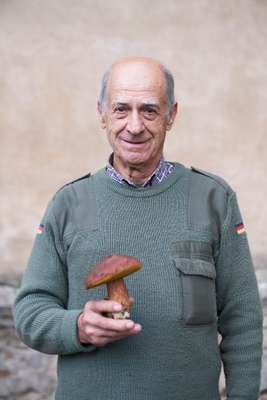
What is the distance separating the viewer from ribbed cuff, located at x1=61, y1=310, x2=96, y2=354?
2.31 meters

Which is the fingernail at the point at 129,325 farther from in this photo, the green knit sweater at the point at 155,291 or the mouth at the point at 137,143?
the mouth at the point at 137,143

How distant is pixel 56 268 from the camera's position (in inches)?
97.0

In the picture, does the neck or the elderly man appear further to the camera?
the neck

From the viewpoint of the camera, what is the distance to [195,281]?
7.88 feet

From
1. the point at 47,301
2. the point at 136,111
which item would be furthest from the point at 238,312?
the point at 136,111

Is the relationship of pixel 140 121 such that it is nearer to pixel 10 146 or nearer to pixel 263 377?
pixel 10 146

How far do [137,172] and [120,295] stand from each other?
51 cm

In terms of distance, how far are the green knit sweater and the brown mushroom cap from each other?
0.60ft

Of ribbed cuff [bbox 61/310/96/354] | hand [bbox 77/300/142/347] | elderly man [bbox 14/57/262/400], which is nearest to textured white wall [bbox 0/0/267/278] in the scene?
elderly man [bbox 14/57/262/400]

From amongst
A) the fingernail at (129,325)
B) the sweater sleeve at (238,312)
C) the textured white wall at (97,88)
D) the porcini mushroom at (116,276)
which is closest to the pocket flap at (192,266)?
the sweater sleeve at (238,312)

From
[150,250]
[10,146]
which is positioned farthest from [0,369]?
[150,250]

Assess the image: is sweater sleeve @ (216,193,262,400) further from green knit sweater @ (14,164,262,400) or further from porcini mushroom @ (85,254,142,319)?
porcini mushroom @ (85,254,142,319)

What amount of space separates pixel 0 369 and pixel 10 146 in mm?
1298

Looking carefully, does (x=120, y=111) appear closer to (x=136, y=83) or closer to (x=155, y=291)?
(x=136, y=83)
